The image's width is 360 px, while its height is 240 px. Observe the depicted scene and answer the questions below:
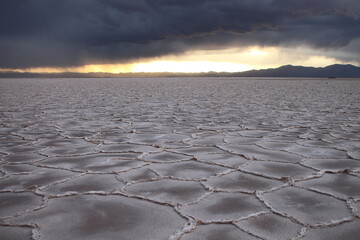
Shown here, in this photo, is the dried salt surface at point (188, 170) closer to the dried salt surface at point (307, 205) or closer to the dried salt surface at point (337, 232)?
the dried salt surface at point (307, 205)

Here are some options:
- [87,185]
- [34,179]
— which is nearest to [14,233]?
[87,185]

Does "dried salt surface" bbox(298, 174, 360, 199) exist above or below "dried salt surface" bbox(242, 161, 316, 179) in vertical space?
above

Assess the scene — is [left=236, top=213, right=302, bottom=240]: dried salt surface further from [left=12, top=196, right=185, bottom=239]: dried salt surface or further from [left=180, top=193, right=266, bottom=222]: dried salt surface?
[left=12, top=196, right=185, bottom=239]: dried salt surface

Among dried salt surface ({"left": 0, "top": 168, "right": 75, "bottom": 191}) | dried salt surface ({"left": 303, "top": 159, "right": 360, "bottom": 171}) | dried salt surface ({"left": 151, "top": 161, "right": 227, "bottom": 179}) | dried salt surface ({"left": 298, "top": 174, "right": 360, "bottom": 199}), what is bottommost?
dried salt surface ({"left": 0, "top": 168, "right": 75, "bottom": 191})

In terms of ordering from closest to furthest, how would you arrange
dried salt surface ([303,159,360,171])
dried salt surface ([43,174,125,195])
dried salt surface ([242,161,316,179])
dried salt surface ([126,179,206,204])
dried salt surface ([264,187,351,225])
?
dried salt surface ([264,187,351,225]) < dried salt surface ([126,179,206,204]) < dried salt surface ([43,174,125,195]) < dried salt surface ([242,161,316,179]) < dried salt surface ([303,159,360,171])

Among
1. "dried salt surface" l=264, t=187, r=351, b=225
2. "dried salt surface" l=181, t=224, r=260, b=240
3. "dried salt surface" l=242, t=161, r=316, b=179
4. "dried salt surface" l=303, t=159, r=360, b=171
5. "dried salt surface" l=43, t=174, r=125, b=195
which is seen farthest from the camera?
"dried salt surface" l=303, t=159, r=360, b=171

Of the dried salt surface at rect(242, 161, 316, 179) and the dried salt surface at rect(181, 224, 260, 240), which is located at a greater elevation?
the dried salt surface at rect(181, 224, 260, 240)

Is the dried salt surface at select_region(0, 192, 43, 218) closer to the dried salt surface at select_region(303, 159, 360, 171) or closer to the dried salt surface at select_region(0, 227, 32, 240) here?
the dried salt surface at select_region(0, 227, 32, 240)

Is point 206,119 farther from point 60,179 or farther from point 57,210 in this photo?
point 57,210

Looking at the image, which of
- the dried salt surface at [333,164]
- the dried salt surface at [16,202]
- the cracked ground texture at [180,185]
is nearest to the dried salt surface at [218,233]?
the cracked ground texture at [180,185]

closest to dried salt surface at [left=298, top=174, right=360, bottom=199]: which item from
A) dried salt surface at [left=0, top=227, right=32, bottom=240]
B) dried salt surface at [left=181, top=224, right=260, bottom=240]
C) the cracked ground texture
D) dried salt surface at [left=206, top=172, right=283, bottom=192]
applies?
the cracked ground texture

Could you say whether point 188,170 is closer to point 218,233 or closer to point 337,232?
point 218,233

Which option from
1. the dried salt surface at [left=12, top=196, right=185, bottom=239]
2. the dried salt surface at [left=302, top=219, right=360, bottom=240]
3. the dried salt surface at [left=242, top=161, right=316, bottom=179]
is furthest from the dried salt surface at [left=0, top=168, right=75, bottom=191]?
the dried salt surface at [left=302, top=219, right=360, bottom=240]

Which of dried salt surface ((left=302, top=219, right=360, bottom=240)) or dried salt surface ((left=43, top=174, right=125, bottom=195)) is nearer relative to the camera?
dried salt surface ((left=302, top=219, right=360, bottom=240))
